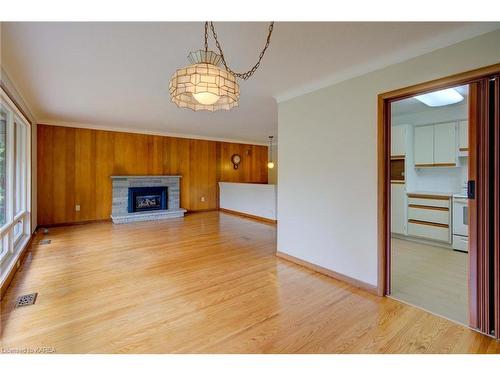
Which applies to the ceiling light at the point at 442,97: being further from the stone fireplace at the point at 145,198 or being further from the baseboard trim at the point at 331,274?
the stone fireplace at the point at 145,198

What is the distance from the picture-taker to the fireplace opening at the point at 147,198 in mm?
6121

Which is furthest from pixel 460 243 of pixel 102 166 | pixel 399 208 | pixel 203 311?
pixel 102 166

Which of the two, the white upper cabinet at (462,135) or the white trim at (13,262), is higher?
the white upper cabinet at (462,135)

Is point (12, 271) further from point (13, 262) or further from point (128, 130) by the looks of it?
point (128, 130)

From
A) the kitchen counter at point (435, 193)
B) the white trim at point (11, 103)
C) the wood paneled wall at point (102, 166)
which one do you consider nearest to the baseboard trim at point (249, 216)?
the wood paneled wall at point (102, 166)

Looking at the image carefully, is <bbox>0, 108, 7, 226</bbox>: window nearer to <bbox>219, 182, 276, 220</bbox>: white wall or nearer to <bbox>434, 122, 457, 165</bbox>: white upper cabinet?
<bbox>219, 182, 276, 220</bbox>: white wall

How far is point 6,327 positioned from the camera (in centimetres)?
180

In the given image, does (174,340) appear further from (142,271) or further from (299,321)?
(142,271)

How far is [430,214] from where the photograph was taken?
392 centimetres

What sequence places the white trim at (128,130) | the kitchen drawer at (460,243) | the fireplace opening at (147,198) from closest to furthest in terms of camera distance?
the kitchen drawer at (460,243)
the white trim at (128,130)
the fireplace opening at (147,198)

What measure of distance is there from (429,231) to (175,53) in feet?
14.5

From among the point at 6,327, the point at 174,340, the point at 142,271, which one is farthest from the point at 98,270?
the point at 174,340

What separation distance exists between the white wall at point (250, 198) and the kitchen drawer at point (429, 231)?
2792 mm
